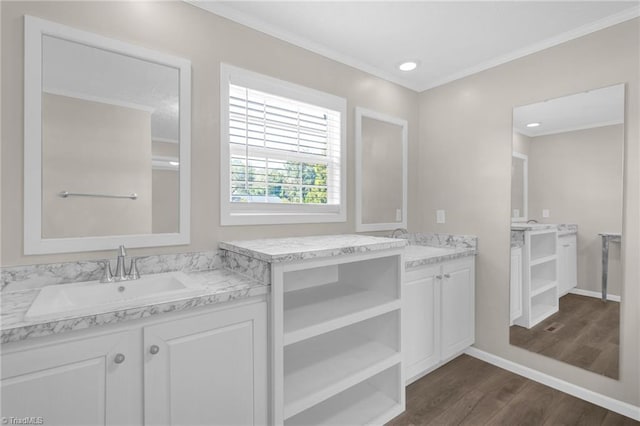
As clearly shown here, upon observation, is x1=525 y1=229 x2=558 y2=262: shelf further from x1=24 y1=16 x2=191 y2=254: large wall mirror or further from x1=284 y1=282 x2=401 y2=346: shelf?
x1=24 y1=16 x2=191 y2=254: large wall mirror

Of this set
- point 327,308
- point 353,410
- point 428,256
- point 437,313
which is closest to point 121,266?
point 327,308

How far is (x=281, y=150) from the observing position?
2.19 meters

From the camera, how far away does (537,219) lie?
2316 mm

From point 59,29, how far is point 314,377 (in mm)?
2105

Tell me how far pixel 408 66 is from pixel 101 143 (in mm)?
2227

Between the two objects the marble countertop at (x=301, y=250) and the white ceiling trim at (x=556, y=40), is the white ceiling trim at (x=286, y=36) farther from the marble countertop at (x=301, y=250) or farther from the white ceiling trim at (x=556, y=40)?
the marble countertop at (x=301, y=250)

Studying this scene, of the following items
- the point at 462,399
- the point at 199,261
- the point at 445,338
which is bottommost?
the point at 462,399

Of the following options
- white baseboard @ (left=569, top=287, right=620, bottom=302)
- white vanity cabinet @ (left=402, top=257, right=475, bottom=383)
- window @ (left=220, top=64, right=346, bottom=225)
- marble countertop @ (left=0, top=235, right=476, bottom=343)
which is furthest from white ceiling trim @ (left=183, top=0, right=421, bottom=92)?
white baseboard @ (left=569, top=287, right=620, bottom=302)

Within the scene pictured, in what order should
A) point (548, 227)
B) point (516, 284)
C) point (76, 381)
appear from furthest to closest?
point (516, 284), point (548, 227), point (76, 381)

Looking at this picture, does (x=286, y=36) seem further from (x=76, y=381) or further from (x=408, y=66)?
(x=76, y=381)

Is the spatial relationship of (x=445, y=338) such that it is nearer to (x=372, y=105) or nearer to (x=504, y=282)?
(x=504, y=282)

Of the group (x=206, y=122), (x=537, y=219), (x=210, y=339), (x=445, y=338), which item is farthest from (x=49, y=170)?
(x=537, y=219)

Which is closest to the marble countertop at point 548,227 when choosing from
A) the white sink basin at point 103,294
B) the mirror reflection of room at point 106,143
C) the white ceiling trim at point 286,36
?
the white ceiling trim at point 286,36

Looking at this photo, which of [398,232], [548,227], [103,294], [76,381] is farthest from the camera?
[398,232]
